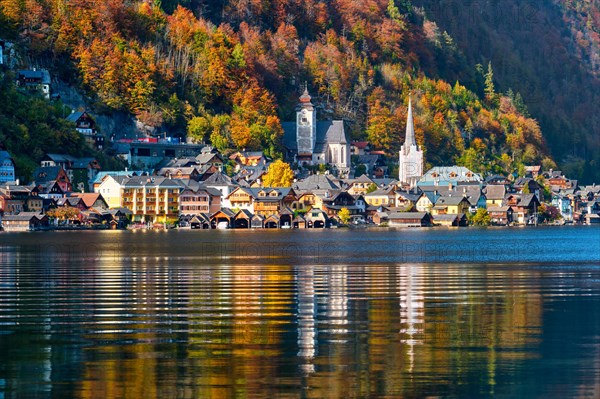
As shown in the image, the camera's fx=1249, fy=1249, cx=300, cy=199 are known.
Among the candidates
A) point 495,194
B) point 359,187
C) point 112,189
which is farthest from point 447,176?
Answer: point 112,189

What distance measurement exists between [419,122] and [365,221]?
38743 millimetres

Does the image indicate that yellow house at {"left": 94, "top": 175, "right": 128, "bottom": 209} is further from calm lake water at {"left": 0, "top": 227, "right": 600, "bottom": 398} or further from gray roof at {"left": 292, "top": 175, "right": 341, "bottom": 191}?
calm lake water at {"left": 0, "top": 227, "right": 600, "bottom": 398}

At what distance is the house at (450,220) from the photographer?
4500 inches

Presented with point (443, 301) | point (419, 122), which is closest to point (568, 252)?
point (443, 301)

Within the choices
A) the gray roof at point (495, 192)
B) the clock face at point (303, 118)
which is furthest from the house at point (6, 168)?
the gray roof at point (495, 192)

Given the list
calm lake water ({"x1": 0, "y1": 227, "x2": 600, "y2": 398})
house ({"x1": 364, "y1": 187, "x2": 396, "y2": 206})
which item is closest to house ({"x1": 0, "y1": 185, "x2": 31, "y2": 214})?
house ({"x1": 364, "y1": 187, "x2": 396, "y2": 206})

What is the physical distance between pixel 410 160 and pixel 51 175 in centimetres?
4897

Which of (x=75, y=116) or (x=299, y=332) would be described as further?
(x=75, y=116)

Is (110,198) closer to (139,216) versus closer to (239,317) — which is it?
(139,216)

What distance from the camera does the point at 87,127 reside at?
368 ft

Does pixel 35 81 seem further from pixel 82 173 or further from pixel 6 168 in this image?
pixel 6 168

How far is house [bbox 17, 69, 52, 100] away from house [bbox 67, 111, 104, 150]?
4208mm

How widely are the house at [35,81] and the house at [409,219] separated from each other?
1313 inches

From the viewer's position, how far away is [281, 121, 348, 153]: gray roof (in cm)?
13612
